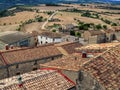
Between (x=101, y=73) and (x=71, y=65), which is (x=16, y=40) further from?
(x=101, y=73)

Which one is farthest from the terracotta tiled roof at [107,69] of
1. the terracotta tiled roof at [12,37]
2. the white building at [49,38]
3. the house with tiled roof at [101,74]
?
the white building at [49,38]

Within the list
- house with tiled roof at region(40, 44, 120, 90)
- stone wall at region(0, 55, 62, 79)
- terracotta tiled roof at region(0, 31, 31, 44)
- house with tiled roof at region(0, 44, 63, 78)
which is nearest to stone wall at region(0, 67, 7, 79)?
stone wall at region(0, 55, 62, 79)

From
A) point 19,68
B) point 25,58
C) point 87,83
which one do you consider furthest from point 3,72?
point 87,83

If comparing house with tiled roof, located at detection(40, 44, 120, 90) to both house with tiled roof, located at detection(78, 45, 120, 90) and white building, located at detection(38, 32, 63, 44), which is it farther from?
white building, located at detection(38, 32, 63, 44)

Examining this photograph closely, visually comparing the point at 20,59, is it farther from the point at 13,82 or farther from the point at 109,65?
the point at 109,65

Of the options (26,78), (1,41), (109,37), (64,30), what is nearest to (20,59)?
(26,78)
